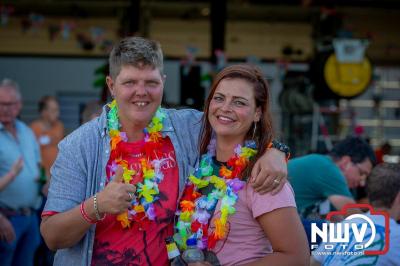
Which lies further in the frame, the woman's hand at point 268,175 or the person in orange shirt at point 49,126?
the person in orange shirt at point 49,126

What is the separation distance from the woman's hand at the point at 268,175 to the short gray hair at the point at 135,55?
520 millimetres

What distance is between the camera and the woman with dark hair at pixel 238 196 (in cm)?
222

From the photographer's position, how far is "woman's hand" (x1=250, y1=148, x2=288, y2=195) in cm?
225

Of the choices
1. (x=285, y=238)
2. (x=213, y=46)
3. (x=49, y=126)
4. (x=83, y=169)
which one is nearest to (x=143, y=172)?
(x=83, y=169)

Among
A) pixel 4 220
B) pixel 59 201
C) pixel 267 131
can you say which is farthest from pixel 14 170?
pixel 267 131

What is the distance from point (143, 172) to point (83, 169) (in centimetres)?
22

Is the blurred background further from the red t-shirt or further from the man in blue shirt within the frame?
the red t-shirt

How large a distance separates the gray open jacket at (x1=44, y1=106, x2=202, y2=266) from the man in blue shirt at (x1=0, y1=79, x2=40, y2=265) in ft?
8.01

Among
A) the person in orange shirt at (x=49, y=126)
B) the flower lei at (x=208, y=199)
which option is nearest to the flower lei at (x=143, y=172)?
the flower lei at (x=208, y=199)

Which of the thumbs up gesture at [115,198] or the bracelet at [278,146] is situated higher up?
the bracelet at [278,146]

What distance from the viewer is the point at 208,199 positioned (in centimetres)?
240

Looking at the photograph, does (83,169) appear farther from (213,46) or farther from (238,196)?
(213,46)

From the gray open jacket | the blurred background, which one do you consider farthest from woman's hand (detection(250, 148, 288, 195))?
the blurred background

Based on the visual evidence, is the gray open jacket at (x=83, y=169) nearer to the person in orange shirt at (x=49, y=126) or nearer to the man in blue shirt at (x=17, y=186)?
the man in blue shirt at (x=17, y=186)
